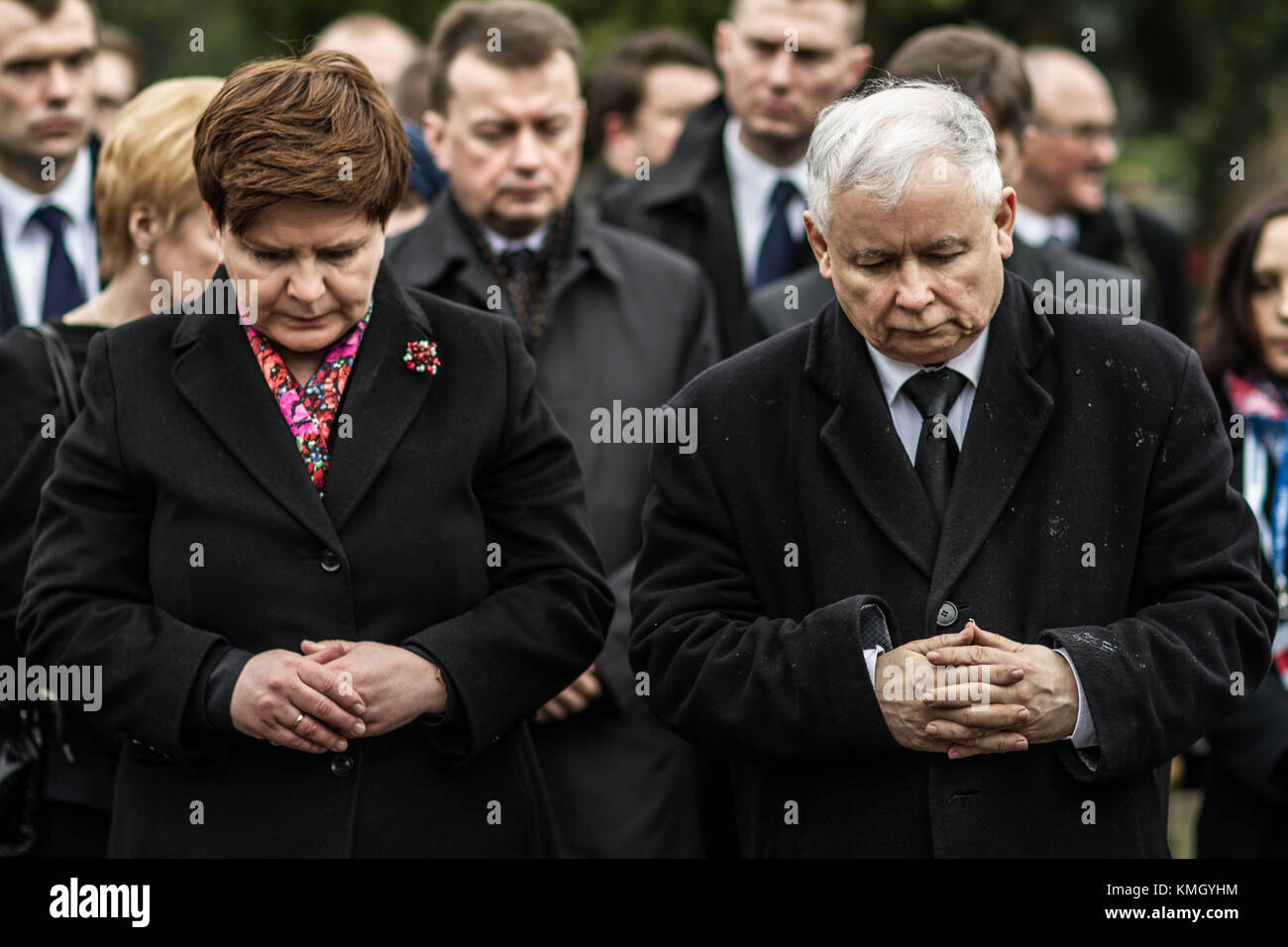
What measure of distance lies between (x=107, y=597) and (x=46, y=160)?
8.45ft

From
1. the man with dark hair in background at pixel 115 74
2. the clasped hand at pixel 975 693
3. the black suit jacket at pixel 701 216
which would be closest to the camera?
the clasped hand at pixel 975 693

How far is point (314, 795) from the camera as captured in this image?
3.36 metres

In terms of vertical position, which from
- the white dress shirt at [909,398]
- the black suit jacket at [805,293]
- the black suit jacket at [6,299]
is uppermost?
the black suit jacket at [6,299]

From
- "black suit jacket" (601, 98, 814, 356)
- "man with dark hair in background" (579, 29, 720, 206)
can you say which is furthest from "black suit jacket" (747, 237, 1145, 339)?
"man with dark hair in background" (579, 29, 720, 206)

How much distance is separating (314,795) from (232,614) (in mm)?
369

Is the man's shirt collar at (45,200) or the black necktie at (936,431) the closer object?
the black necktie at (936,431)

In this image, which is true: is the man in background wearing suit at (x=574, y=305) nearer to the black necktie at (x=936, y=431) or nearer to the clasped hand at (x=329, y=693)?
the clasped hand at (x=329, y=693)

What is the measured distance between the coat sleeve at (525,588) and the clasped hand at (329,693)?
0.08 m

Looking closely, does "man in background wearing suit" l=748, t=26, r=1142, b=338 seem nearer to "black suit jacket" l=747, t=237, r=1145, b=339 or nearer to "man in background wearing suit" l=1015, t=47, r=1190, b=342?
"black suit jacket" l=747, t=237, r=1145, b=339

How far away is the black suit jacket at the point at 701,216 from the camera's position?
546 cm

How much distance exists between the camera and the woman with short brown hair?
128 inches

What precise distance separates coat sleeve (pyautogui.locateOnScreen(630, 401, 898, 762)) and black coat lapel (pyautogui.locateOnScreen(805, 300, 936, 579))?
0.16 meters

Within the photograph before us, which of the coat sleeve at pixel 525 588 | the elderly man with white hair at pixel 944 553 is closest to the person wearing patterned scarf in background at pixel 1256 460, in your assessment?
the elderly man with white hair at pixel 944 553

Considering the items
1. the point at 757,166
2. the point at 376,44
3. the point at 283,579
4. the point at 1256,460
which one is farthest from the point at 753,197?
the point at 376,44
